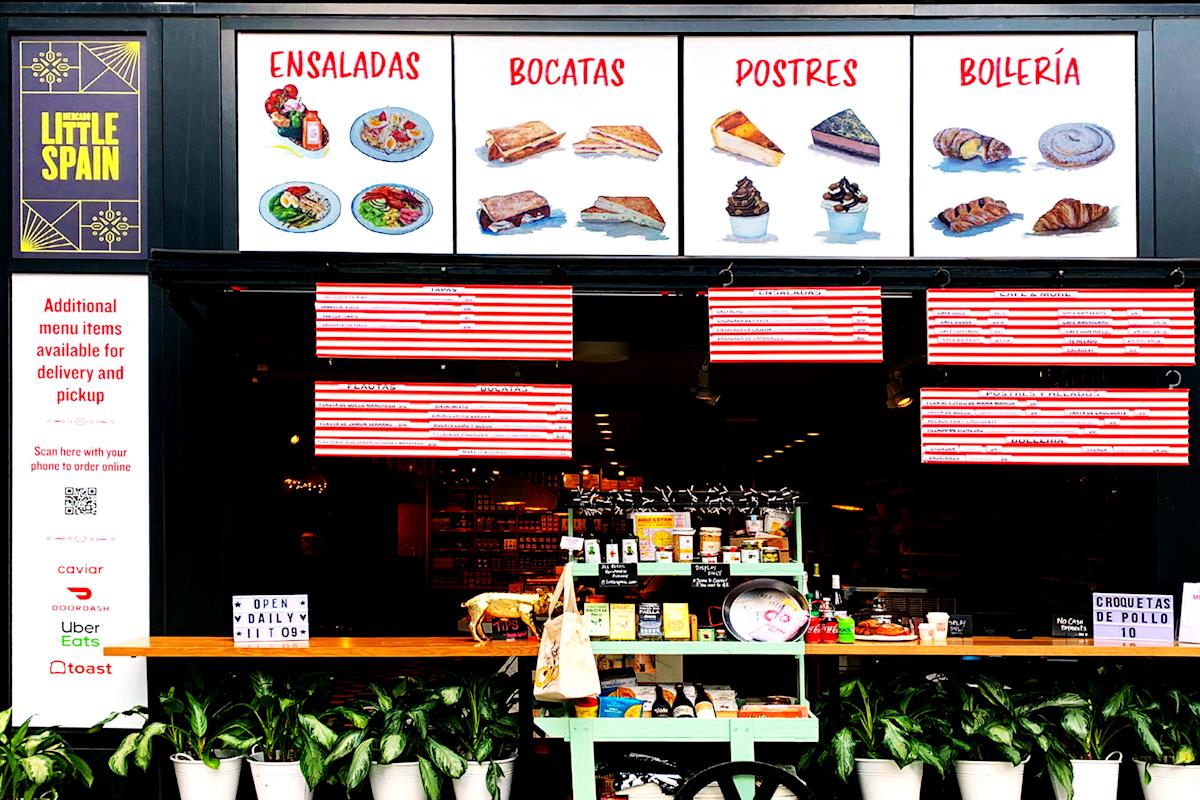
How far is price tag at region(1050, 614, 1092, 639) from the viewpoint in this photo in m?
6.23

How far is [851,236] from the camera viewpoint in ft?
20.9

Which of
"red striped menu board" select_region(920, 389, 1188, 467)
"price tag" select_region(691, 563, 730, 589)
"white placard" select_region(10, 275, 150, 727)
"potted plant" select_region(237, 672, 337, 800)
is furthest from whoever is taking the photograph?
"white placard" select_region(10, 275, 150, 727)

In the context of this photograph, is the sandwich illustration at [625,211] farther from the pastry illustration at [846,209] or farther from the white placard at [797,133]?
the pastry illustration at [846,209]

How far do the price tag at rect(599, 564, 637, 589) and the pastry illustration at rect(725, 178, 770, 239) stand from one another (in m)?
2.15

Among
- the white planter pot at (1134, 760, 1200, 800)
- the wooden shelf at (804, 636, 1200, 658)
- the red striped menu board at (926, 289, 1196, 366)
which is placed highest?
the red striped menu board at (926, 289, 1196, 366)

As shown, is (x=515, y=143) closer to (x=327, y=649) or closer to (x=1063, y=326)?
(x=327, y=649)

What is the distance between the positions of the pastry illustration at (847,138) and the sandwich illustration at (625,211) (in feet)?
3.53

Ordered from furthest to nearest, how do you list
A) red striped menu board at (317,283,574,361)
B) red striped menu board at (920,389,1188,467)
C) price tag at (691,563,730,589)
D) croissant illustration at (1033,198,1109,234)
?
Result: croissant illustration at (1033,198,1109,234) → red striped menu board at (920,389,1188,467) → red striped menu board at (317,283,574,361) → price tag at (691,563,730,589)

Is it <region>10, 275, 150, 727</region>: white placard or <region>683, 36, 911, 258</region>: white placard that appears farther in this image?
<region>683, 36, 911, 258</region>: white placard

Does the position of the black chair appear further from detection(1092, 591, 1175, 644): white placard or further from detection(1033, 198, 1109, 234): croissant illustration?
detection(1033, 198, 1109, 234): croissant illustration

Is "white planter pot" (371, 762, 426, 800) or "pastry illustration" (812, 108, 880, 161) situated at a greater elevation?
"pastry illustration" (812, 108, 880, 161)

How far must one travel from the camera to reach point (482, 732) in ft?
19.0

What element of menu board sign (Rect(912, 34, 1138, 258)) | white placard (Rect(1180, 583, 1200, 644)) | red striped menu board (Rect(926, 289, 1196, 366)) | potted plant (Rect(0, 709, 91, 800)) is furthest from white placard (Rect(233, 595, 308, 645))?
white placard (Rect(1180, 583, 1200, 644))

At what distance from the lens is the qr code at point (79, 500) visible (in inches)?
247
